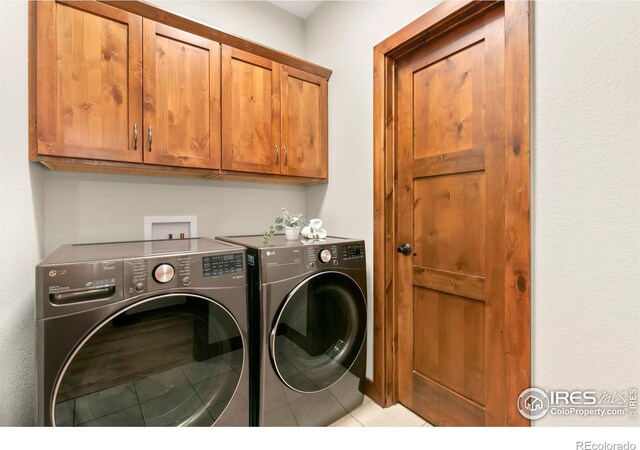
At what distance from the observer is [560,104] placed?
101 cm

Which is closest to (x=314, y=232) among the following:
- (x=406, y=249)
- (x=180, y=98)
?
(x=406, y=249)

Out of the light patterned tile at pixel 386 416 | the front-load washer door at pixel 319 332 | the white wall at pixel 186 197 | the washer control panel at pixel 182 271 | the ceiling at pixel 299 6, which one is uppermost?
the ceiling at pixel 299 6

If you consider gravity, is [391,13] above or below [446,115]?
above

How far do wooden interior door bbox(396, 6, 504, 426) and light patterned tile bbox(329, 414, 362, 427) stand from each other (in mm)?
344

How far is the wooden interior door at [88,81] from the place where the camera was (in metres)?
1.16

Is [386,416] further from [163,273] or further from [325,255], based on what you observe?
[163,273]

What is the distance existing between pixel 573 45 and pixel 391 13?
962 millimetres

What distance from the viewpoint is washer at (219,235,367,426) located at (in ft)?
4.20

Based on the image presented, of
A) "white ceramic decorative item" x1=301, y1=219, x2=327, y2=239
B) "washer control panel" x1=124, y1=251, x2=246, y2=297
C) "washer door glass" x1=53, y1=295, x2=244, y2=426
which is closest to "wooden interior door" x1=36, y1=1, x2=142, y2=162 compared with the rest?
"washer control panel" x1=124, y1=251, x2=246, y2=297

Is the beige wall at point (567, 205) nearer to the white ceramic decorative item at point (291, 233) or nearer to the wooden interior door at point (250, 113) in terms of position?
the wooden interior door at point (250, 113)

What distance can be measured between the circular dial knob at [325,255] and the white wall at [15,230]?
120 cm

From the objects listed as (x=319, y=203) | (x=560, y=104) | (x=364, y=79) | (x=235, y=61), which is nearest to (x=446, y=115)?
(x=560, y=104)

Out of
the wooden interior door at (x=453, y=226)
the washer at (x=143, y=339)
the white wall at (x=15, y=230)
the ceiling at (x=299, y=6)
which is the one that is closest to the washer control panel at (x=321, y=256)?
the washer at (x=143, y=339)
